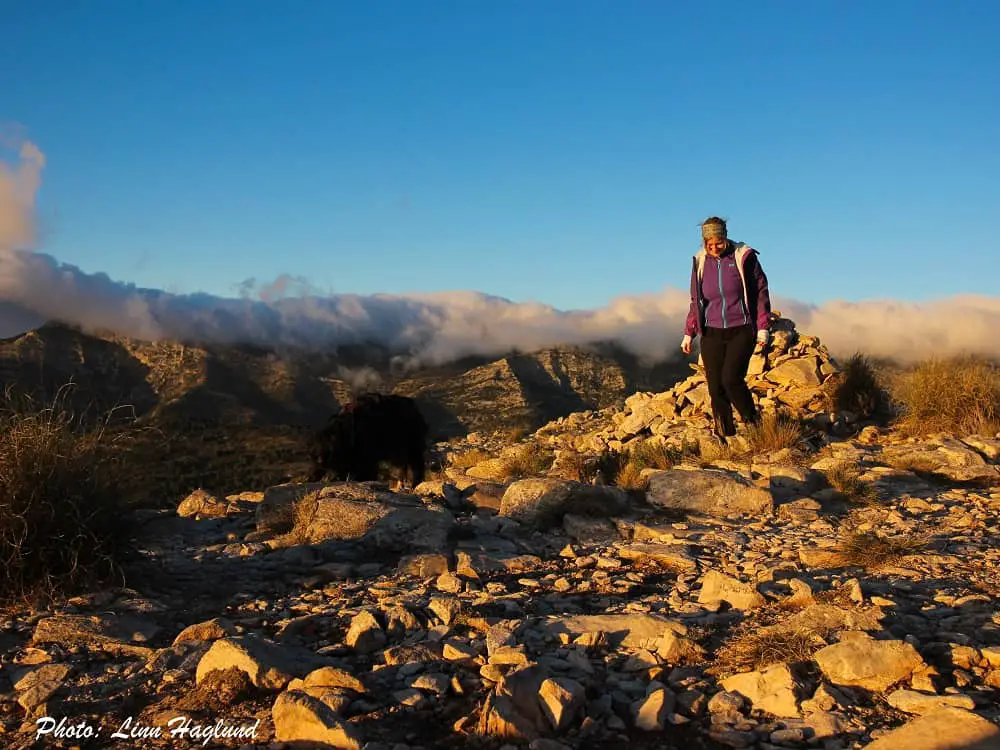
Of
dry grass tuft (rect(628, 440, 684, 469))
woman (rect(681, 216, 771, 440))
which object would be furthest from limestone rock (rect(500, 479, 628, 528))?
woman (rect(681, 216, 771, 440))

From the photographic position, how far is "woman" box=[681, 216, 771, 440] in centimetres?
798

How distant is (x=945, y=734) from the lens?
2428mm

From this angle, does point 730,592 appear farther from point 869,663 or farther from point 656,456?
point 656,456

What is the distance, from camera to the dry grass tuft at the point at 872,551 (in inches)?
187

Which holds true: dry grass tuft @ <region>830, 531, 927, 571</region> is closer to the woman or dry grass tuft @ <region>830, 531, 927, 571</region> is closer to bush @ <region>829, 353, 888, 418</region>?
the woman

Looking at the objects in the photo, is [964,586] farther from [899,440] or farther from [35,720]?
[899,440]

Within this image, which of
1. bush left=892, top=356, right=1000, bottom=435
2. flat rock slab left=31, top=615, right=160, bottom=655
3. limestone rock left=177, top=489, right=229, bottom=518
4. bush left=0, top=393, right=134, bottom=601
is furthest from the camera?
bush left=892, top=356, right=1000, bottom=435

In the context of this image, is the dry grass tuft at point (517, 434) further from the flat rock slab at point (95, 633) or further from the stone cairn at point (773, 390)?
the flat rock slab at point (95, 633)

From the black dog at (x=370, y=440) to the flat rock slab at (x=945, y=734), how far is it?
8.91 m

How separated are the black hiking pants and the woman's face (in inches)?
31.5

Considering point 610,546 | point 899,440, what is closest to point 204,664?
point 610,546

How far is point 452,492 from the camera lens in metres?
7.28

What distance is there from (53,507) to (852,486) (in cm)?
607

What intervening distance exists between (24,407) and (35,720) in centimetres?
256
